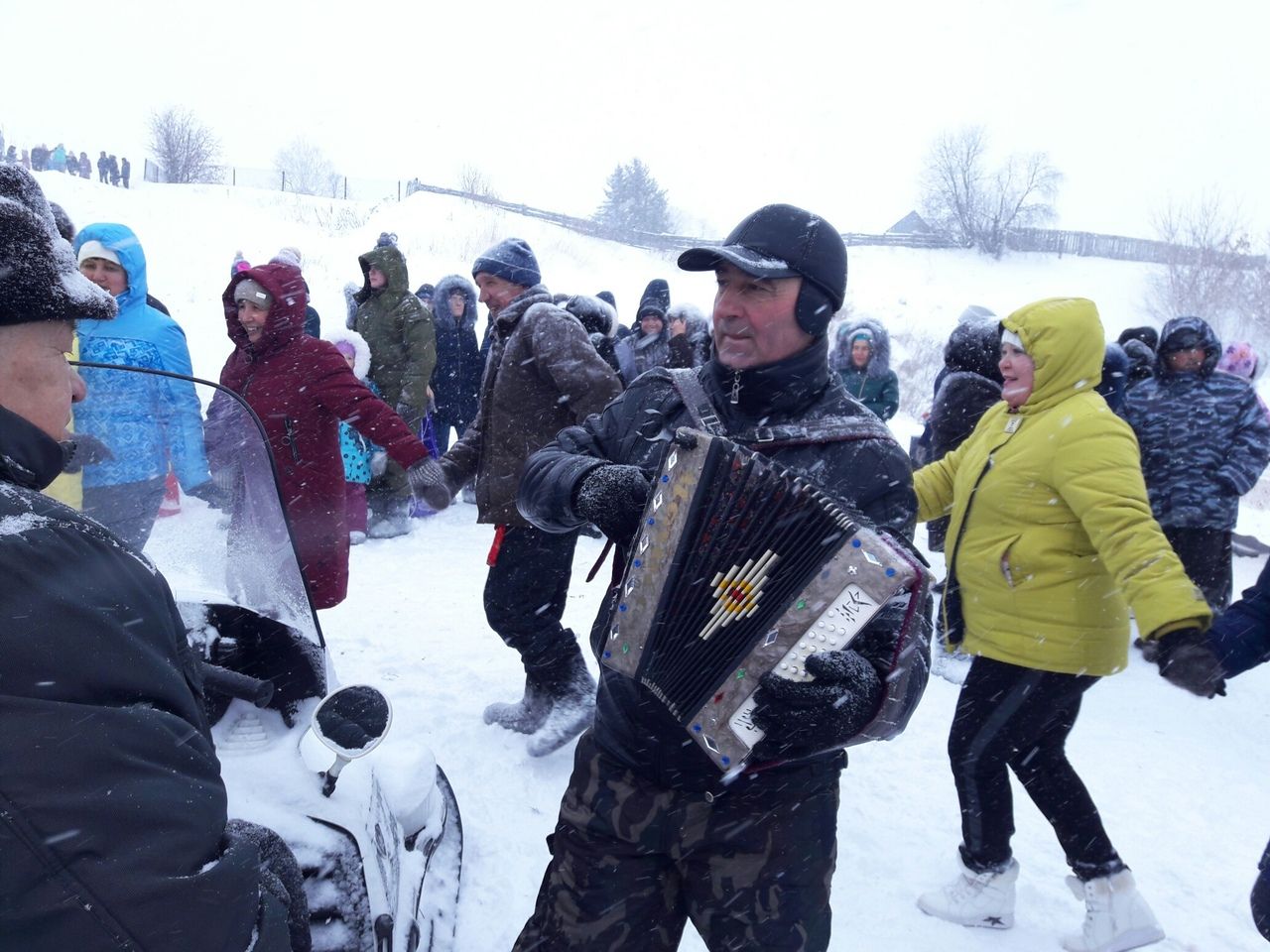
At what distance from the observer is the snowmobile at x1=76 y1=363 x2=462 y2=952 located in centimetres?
191

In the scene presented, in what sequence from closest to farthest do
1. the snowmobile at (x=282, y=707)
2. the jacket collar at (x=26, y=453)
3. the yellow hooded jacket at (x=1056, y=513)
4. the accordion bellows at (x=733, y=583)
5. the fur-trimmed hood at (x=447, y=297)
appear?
the jacket collar at (x=26, y=453) < the accordion bellows at (x=733, y=583) < the snowmobile at (x=282, y=707) < the yellow hooded jacket at (x=1056, y=513) < the fur-trimmed hood at (x=447, y=297)

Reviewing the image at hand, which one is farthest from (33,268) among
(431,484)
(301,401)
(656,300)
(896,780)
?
(656,300)

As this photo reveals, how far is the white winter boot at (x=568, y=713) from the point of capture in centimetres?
400

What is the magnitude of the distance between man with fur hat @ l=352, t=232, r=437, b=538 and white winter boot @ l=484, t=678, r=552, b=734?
3.74 metres

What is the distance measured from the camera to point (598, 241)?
1516 inches

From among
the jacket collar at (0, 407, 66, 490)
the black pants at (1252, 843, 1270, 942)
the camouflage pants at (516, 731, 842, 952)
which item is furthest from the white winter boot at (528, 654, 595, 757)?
the jacket collar at (0, 407, 66, 490)

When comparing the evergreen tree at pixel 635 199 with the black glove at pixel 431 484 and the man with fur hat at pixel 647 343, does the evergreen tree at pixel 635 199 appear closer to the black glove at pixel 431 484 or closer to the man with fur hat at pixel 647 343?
the man with fur hat at pixel 647 343

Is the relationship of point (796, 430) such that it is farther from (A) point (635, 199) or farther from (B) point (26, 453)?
(A) point (635, 199)

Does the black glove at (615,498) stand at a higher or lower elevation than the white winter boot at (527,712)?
higher

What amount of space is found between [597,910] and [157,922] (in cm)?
122

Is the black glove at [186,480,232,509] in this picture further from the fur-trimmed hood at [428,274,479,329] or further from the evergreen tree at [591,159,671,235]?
the evergreen tree at [591,159,671,235]

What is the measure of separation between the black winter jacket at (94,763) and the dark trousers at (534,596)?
2714mm

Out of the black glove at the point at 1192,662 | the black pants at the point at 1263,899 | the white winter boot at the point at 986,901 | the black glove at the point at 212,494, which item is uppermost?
the black glove at the point at 212,494

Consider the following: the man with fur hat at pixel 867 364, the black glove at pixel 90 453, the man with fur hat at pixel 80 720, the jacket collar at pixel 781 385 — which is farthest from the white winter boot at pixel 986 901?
the man with fur hat at pixel 867 364
